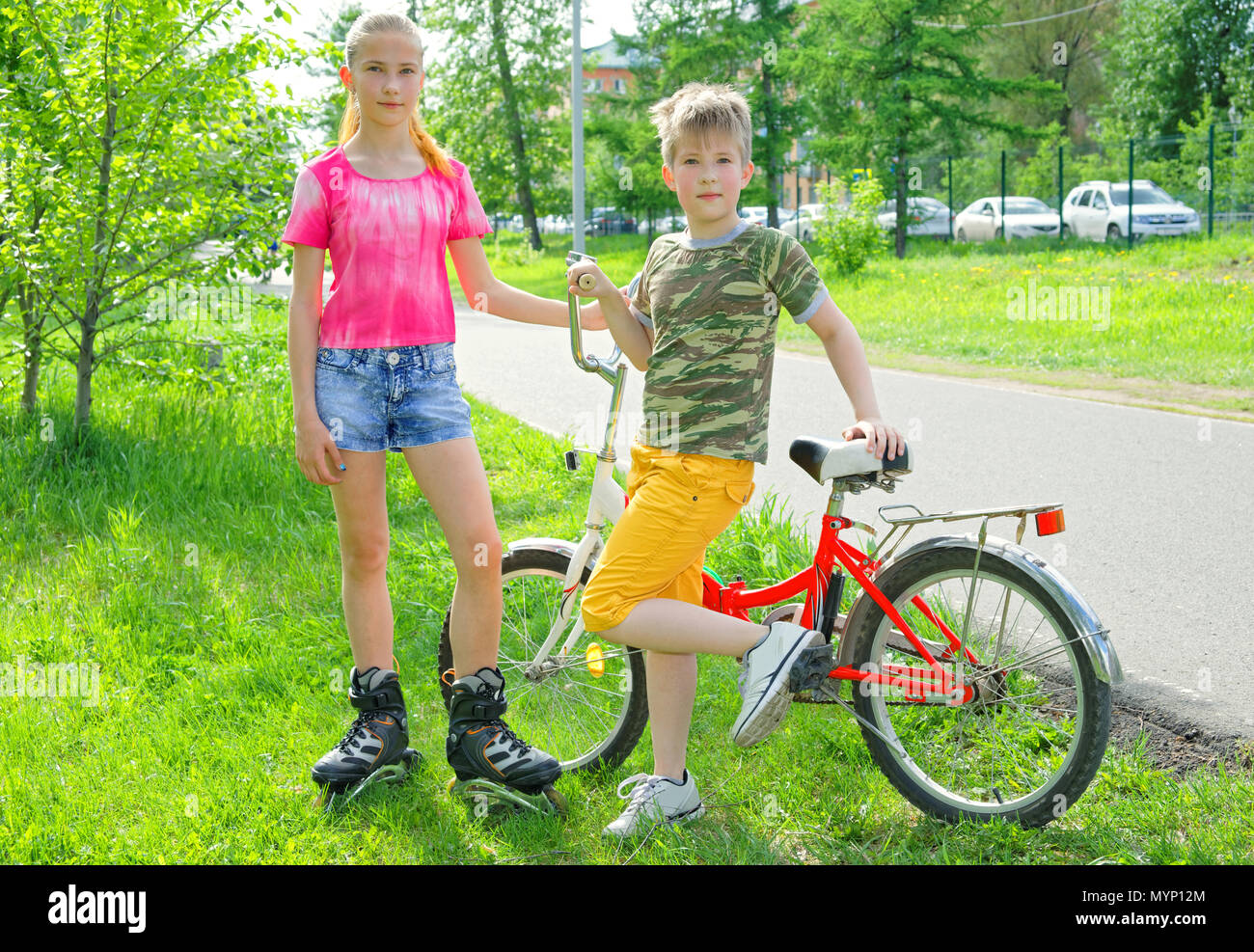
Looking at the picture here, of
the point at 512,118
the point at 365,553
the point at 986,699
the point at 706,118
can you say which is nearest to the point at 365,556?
the point at 365,553

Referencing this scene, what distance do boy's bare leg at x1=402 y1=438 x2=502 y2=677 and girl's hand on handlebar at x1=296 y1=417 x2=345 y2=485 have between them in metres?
0.22

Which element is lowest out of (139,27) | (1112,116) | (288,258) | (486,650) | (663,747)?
(663,747)

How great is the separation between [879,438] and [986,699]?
2.72 ft

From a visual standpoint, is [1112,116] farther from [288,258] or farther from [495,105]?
[288,258]

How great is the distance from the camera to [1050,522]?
9.71 ft

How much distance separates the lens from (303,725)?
3797 mm

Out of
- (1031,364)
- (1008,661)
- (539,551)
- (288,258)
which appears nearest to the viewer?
(1008,661)

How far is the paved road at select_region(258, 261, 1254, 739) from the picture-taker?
425cm

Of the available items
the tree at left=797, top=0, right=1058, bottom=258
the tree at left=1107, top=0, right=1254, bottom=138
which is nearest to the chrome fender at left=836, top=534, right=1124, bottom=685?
the tree at left=797, top=0, right=1058, bottom=258

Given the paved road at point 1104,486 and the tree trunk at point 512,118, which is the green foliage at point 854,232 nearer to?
the paved road at point 1104,486

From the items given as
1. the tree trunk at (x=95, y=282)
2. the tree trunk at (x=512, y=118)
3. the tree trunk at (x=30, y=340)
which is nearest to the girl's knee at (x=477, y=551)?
the tree trunk at (x=95, y=282)

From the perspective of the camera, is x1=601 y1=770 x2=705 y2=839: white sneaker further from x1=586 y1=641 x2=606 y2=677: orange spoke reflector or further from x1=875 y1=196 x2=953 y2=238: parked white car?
x1=875 y1=196 x2=953 y2=238: parked white car
